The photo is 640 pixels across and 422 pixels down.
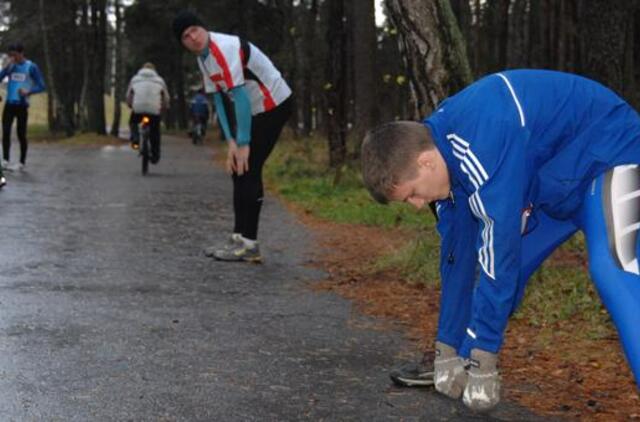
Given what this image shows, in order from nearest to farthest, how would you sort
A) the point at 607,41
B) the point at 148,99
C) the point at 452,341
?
the point at 452,341 < the point at 607,41 < the point at 148,99

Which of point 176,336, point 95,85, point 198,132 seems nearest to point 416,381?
point 176,336

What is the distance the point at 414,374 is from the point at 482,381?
3.76 ft

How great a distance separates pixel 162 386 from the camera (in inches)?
180

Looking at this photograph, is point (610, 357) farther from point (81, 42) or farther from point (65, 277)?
point (81, 42)

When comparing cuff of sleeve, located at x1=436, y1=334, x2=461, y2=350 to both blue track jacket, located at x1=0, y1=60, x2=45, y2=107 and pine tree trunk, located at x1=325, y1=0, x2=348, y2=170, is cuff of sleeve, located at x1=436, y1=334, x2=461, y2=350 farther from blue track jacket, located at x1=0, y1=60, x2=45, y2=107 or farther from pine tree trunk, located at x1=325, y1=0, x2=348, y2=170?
blue track jacket, located at x1=0, y1=60, x2=45, y2=107

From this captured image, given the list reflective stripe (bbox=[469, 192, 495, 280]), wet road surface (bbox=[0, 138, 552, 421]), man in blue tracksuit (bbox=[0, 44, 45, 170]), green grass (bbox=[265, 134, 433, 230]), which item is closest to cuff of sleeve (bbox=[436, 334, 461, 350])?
wet road surface (bbox=[0, 138, 552, 421])

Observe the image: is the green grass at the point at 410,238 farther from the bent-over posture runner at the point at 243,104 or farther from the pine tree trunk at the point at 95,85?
the pine tree trunk at the point at 95,85

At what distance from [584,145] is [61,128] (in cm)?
4173

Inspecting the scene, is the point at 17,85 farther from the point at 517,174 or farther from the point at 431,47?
the point at 517,174

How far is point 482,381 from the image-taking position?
357 cm

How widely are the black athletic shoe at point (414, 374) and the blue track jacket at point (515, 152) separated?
3.13ft

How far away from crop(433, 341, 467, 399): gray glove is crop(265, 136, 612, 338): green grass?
1.58 metres

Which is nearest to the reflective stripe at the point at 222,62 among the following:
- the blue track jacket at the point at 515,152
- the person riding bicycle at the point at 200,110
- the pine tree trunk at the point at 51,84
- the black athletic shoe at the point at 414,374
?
the black athletic shoe at the point at 414,374

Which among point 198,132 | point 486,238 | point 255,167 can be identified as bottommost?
point 198,132
